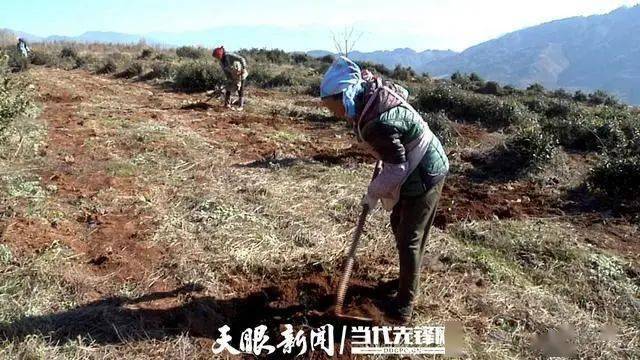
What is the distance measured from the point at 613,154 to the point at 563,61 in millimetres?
206109

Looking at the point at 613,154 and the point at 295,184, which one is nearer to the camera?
the point at 295,184

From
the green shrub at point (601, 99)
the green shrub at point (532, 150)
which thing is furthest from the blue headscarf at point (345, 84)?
the green shrub at point (601, 99)

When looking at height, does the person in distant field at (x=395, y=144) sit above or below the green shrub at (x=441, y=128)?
above

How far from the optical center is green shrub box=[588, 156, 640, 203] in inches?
225

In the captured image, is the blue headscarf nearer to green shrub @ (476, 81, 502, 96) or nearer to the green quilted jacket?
the green quilted jacket

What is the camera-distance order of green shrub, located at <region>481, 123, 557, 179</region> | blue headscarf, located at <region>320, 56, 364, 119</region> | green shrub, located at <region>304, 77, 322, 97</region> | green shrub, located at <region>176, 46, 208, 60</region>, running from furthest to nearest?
green shrub, located at <region>176, 46, 208, 60</region>, green shrub, located at <region>304, 77, 322, 97</region>, green shrub, located at <region>481, 123, 557, 179</region>, blue headscarf, located at <region>320, 56, 364, 119</region>

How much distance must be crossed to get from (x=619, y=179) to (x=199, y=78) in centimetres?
1079

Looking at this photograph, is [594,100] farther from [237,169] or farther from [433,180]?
[433,180]

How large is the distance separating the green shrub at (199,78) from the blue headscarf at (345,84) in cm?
1131

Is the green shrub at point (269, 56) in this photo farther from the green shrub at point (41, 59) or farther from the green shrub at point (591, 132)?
the green shrub at point (591, 132)

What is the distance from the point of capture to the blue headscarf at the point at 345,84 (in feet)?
8.22

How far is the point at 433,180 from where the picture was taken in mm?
2805

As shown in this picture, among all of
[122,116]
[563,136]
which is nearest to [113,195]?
[122,116]

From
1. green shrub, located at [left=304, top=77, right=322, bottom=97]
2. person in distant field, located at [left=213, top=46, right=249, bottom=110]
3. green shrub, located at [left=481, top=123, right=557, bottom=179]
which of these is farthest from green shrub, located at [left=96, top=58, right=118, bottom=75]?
green shrub, located at [left=481, top=123, right=557, bottom=179]
